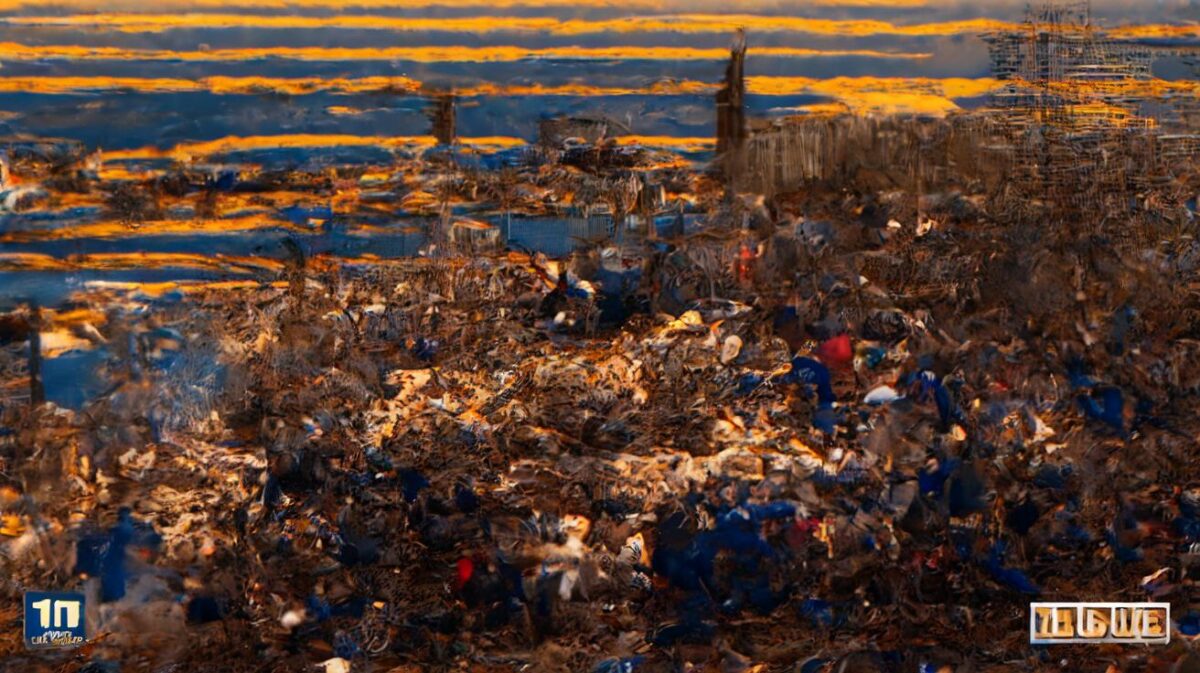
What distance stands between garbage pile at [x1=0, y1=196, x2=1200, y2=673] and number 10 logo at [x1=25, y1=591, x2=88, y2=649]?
35 mm

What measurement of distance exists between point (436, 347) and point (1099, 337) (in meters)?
1.66

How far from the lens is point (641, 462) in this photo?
286 cm

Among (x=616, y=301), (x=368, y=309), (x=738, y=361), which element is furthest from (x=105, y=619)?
(x=738, y=361)

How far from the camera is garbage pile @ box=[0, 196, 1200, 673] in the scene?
2.79m

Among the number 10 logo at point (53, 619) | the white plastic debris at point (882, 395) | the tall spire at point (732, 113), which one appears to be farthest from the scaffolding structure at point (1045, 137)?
the number 10 logo at point (53, 619)

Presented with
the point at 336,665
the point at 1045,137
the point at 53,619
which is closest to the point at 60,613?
the point at 53,619

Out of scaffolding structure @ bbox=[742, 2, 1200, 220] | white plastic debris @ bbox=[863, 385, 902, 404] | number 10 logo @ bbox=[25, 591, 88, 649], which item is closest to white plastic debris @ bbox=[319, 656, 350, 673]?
number 10 logo @ bbox=[25, 591, 88, 649]

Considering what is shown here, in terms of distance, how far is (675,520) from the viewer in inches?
112

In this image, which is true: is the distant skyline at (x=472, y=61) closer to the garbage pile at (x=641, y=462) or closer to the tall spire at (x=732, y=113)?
the tall spire at (x=732, y=113)

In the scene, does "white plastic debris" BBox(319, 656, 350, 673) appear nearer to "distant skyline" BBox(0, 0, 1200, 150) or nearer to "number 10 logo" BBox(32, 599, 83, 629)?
"number 10 logo" BBox(32, 599, 83, 629)

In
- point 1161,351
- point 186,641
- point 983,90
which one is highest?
point 983,90

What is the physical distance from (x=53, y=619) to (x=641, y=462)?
4.76ft

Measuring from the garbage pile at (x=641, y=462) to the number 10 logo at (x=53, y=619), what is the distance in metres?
0.04

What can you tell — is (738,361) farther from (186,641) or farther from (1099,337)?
(186,641)
